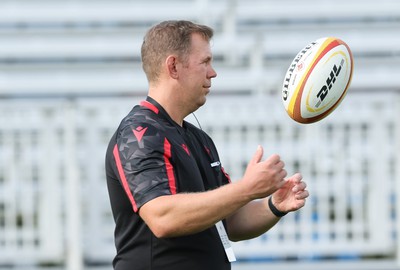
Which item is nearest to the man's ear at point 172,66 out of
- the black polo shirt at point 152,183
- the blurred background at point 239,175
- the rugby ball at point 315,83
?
the black polo shirt at point 152,183

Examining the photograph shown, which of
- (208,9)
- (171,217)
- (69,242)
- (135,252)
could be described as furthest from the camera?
(208,9)

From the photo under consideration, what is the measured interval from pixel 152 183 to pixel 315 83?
114cm

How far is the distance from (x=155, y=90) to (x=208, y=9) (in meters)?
5.27

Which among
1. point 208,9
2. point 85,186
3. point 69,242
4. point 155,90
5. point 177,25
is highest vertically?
point 208,9

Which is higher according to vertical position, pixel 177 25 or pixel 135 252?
pixel 177 25

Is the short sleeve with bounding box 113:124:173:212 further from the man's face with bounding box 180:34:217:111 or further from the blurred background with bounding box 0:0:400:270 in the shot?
the blurred background with bounding box 0:0:400:270

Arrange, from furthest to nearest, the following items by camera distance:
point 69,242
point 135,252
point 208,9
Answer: point 208,9 → point 69,242 → point 135,252

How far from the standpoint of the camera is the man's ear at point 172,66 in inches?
134

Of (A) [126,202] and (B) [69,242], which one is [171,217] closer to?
(A) [126,202]

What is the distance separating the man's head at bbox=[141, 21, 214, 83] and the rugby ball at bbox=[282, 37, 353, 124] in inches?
27.1

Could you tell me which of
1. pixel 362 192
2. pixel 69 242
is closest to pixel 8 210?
pixel 69 242

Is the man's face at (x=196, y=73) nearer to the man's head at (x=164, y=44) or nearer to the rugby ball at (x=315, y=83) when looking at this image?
the man's head at (x=164, y=44)

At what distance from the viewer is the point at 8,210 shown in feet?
22.3

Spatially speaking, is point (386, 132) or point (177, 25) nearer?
point (177, 25)
